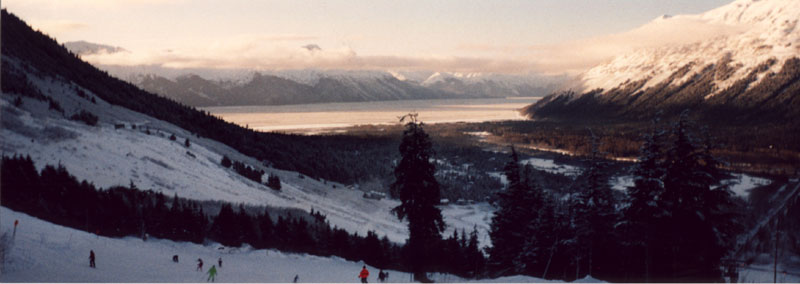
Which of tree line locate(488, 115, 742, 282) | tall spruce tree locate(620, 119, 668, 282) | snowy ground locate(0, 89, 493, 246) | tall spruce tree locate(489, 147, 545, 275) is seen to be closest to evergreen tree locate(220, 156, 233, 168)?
snowy ground locate(0, 89, 493, 246)

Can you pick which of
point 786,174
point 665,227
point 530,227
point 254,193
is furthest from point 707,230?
point 254,193

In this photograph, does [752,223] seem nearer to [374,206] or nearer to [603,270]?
[603,270]

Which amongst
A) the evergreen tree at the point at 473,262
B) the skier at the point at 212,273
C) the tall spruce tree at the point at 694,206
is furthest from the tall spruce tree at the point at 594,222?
the skier at the point at 212,273

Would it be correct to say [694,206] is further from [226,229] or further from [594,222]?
[226,229]

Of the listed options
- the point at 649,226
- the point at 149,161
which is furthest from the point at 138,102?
the point at 649,226

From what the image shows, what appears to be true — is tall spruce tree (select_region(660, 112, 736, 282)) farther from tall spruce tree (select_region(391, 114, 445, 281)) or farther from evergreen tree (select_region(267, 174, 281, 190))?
evergreen tree (select_region(267, 174, 281, 190))

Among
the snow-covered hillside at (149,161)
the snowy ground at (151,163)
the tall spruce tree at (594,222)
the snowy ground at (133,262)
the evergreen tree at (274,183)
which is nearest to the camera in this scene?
the snowy ground at (133,262)

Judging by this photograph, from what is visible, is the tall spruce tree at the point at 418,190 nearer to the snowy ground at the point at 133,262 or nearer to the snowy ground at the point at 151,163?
the snowy ground at the point at 133,262
